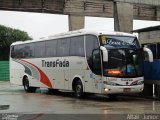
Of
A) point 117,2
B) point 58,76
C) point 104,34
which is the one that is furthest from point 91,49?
point 117,2

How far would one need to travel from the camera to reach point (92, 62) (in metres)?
22.1

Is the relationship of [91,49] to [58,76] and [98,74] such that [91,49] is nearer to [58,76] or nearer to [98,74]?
[98,74]

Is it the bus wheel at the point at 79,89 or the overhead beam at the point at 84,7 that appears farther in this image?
the overhead beam at the point at 84,7

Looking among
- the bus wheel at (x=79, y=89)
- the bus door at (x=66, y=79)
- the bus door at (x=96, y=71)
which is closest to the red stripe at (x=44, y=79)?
the bus door at (x=66, y=79)

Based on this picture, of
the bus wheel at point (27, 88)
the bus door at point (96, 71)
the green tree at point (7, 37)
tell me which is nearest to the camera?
the bus door at point (96, 71)

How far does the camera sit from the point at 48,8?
28844 millimetres

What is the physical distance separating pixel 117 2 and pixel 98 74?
34.5 feet

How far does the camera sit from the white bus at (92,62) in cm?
2133

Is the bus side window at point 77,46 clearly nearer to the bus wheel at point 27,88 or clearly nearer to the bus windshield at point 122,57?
the bus windshield at point 122,57

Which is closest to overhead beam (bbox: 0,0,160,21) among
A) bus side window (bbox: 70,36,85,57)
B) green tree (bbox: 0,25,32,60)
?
bus side window (bbox: 70,36,85,57)

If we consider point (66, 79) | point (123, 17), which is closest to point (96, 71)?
point (66, 79)

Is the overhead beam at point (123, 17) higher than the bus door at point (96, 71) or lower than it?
higher

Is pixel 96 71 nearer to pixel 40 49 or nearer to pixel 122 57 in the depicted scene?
pixel 122 57

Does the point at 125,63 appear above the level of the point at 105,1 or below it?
below
